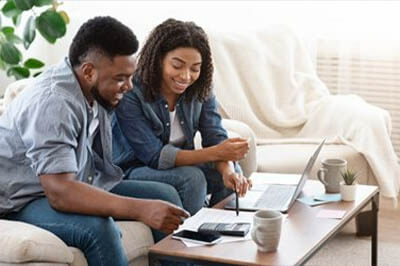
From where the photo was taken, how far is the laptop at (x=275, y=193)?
2459 mm

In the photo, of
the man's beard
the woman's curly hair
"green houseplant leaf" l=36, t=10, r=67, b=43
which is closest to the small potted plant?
the woman's curly hair

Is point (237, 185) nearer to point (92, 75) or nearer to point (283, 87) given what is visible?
point (92, 75)

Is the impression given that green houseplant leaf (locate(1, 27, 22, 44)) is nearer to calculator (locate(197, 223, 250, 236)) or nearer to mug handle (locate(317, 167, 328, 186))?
mug handle (locate(317, 167, 328, 186))

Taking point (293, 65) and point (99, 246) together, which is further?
point (293, 65)

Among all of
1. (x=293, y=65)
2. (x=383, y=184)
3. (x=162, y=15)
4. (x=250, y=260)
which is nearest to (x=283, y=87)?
(x=293, y=65)

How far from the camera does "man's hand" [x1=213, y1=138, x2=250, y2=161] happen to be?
8.93 feet

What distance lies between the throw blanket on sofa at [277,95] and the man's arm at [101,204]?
4.82 ft

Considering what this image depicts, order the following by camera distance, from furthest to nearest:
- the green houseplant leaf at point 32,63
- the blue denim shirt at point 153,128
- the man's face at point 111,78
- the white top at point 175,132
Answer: the green houseplant leaf at point 32,63, the white top at point 175,132, the blue denim shirt at point 153,128, the man's face at point 111,78

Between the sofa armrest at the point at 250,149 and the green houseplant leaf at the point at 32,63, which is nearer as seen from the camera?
the sofa armrest at the point at 250,149

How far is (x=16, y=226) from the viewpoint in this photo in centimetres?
214

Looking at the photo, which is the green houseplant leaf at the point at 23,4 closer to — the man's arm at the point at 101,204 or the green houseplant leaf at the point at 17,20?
the green houseplant leaf at the point at 17,20

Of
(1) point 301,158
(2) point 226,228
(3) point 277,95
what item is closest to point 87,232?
(2) point 226,228

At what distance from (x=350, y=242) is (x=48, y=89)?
1.60 metres

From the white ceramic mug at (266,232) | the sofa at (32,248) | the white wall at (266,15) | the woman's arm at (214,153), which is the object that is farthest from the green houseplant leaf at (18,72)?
the white ceramic mug at (266,232)
